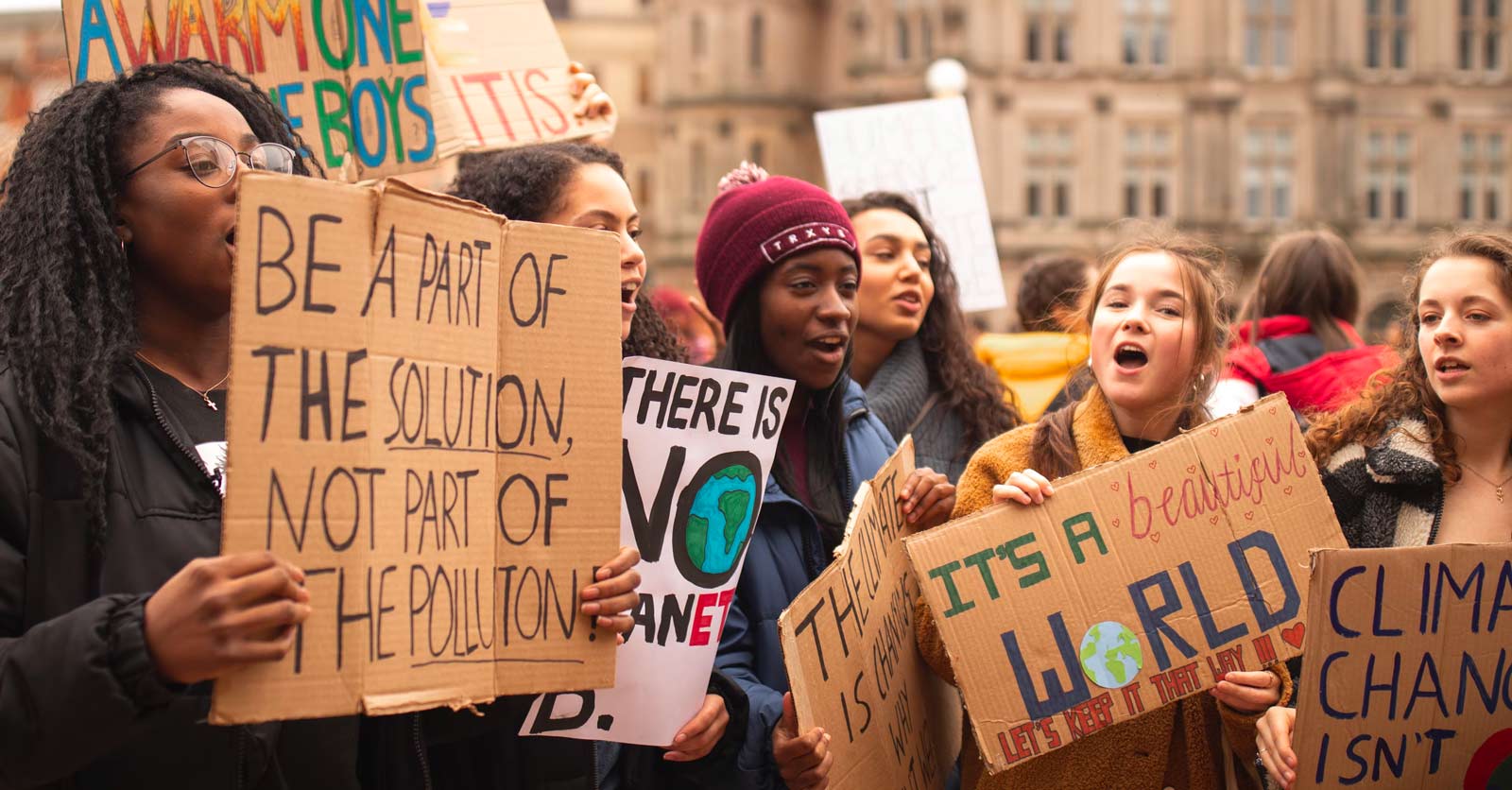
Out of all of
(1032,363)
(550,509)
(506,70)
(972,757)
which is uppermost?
(506,70)

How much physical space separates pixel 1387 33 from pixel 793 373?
37240mm

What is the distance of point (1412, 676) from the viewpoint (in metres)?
3.12

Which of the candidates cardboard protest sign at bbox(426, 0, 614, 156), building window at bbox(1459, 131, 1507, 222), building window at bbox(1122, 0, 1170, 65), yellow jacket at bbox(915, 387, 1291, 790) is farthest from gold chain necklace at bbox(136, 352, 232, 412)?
building window at bbox(1459, 131, 1507, 222)

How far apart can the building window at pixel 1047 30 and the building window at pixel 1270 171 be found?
4806 mm

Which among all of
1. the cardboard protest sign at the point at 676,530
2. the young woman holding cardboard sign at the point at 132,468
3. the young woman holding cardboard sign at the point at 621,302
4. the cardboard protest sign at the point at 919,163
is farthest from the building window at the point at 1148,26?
the young woman holding cardboard sign at the point at 132,468

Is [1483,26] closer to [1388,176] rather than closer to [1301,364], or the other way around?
[1388,176]

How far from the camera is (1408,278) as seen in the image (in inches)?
162

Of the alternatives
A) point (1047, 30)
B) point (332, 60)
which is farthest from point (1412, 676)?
point (1047, 30)

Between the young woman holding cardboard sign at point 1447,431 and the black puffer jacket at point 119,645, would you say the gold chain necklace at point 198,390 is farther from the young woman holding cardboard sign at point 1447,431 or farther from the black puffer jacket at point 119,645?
the young woman holding cardboard sign at point 1447,431

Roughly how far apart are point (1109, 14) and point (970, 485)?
114 feet

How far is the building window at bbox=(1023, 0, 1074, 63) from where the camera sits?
36188mm

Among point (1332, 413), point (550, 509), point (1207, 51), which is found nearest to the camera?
point (550, 509)

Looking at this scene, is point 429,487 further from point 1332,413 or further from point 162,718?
point 1332,413

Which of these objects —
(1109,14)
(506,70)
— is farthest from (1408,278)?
(1109,14)
